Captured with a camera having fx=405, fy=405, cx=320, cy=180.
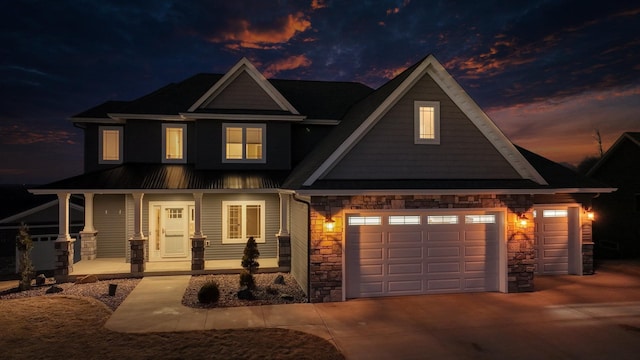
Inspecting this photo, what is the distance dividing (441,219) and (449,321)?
129 inches

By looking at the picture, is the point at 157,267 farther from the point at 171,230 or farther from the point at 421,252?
the point at 421,252

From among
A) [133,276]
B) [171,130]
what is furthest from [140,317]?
[171,130]

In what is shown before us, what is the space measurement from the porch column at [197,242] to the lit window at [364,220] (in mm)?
6053

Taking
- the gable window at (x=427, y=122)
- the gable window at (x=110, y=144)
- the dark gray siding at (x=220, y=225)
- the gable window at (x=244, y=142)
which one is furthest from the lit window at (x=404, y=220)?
the gable window at (x=110, y=144)

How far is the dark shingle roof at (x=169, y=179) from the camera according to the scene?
14031mm

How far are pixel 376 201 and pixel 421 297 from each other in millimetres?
2960

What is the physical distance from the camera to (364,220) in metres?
11.3

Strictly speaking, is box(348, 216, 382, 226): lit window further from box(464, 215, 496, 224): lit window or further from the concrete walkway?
box(464, 215, 496, 224): lit window

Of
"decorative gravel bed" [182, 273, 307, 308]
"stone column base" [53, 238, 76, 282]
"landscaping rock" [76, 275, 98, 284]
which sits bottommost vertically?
"decorative gravel bed" [182, 273, 307, 308]

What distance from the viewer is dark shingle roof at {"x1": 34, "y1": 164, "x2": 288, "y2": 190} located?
1403 cm

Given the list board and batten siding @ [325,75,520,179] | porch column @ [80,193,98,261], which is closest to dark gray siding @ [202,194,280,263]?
porch column @ [80,193,98,261]

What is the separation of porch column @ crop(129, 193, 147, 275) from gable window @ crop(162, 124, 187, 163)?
2.89 metres

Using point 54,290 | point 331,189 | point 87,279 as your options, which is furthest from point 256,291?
point 54,290

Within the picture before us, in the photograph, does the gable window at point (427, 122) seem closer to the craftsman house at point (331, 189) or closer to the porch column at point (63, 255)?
the craftsman house at point (331, 189)
